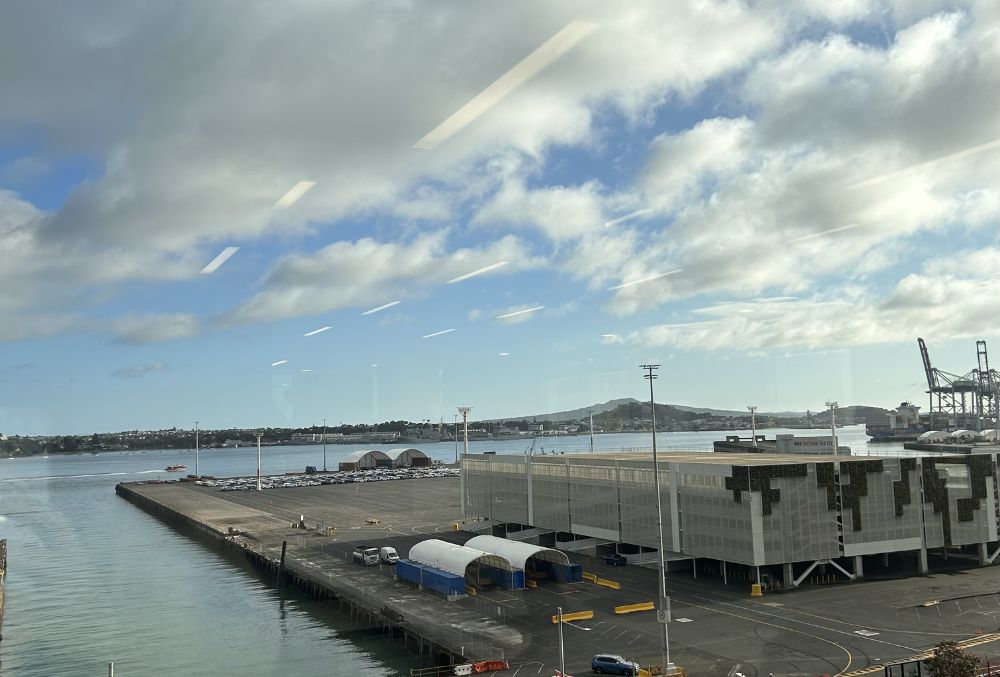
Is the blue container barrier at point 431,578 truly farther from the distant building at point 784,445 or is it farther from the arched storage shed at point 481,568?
the distant building at point 784,445

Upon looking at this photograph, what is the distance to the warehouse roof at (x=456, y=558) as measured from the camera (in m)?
48.2

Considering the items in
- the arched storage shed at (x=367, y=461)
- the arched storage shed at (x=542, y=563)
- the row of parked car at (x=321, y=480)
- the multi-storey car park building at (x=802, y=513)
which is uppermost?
the multi-storey car park building at (x=802, y=513)

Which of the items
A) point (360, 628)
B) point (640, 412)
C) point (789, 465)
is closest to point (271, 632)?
point (360, 628)

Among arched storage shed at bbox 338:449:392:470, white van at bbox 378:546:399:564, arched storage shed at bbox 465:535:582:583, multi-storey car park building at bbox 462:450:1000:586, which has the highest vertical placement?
multi-storey car park building at bbox 462:450:1000:586

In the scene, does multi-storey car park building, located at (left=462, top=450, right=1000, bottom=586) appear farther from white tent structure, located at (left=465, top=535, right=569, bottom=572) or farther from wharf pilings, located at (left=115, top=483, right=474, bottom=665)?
wharf pilings, located at (left=115, top=483, right=474, bottom=665)

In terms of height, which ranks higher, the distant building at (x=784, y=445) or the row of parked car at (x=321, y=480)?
the distant building at (x=784, y=445)

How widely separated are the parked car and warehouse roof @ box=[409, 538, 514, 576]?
1791cm

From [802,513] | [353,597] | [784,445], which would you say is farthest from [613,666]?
[784,445]

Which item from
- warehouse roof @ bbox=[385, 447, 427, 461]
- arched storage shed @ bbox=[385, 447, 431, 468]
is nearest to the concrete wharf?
arched storage shed @ bbox=[385, 447, 431, 468]

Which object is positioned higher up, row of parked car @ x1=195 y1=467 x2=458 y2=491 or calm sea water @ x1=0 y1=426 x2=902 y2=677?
calm sea water @ x1=0 y1=426 x2=902 y2=677

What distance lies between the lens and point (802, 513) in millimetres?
46906

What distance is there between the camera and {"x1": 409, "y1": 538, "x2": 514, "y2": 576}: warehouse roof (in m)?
48.2

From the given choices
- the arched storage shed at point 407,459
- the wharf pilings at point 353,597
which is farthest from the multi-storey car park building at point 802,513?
the arched storage shed at point 407,459

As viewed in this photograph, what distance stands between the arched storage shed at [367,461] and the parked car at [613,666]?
16460cm
